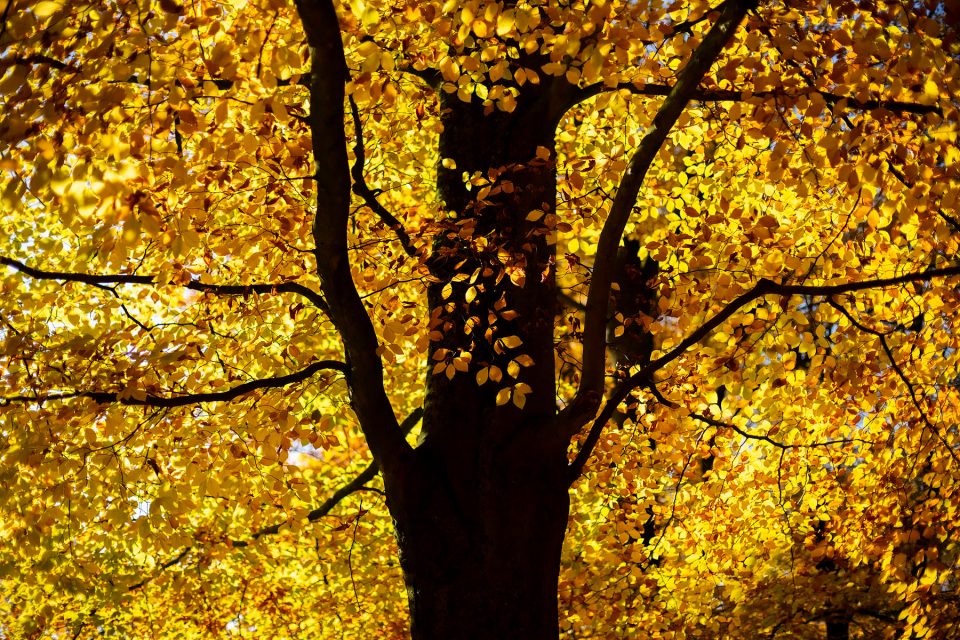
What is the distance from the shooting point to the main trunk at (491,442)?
4.71 metres

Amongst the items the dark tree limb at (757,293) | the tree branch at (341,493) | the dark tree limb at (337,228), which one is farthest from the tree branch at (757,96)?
the tree branch at (341,493)

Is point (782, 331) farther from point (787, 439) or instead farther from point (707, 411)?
point (787, 439)

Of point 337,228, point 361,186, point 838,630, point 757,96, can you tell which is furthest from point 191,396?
point 838,630

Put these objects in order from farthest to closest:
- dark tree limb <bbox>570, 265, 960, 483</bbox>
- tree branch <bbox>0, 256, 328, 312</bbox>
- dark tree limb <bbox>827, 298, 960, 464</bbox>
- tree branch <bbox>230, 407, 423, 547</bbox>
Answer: tree branch <bbox>230, 407, 423, 547</bbox>
dark tree limb <bbox>827, 298, 960, 464</bbox>
tree branch <bbox>0, 256, 328, 312</bbox>
dark tree limb <bbox>570, 265, 960, 483</bbox>

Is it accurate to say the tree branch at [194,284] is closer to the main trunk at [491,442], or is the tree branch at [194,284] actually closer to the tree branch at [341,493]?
the main trunk at [491,442]

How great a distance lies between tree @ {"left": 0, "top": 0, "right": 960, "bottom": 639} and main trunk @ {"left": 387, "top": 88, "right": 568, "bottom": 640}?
0.07 feet

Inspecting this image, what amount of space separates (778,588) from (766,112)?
9468 mm

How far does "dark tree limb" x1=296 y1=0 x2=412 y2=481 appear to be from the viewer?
4050 mm

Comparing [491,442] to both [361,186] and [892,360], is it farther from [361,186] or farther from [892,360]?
[892,360]

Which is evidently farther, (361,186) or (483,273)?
(361,186)

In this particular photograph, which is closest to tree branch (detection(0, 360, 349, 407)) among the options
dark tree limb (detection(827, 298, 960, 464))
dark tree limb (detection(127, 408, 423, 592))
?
dark tree limb (detection(827, 298, 960, 464))

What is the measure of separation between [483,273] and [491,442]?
969 millimetres

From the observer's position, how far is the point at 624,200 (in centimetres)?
448

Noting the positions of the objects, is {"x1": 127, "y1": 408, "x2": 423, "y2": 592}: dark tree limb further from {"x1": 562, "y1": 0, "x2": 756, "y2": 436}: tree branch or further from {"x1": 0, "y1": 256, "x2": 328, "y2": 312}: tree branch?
{"x1": 562, "y1": 0, "x2": 756, "y2": 436}: tree branch
